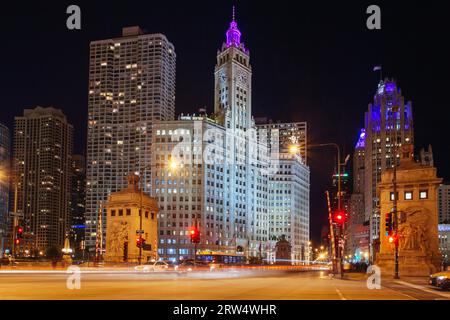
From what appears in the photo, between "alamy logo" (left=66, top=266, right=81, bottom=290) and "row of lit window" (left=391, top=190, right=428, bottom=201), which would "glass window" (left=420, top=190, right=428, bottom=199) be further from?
"alamy logo" (left=66, top=266, right=81, bottom=290)

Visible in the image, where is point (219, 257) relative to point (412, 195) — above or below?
below

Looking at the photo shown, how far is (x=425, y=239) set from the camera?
2298 inches

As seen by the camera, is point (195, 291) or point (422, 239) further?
point (422, 239)

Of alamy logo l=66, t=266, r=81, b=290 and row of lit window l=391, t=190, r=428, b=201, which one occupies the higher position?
row of lit window l=391, t=190, r=428, b=201

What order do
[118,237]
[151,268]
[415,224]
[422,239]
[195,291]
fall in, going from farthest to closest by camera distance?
[118,237] < [151,268] < [415,224] < [422,239] < [195,291]

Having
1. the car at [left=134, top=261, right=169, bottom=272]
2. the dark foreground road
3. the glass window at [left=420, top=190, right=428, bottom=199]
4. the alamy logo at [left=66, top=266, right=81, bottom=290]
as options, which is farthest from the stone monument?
the alamy logo at [left=66, top=266, right=81, bottom=290]

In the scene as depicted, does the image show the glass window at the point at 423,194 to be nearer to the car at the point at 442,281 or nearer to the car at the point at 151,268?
the car at the point at 442,281

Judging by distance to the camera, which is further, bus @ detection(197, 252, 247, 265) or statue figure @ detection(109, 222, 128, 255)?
bus @ detection(197, 252, 247, 265)

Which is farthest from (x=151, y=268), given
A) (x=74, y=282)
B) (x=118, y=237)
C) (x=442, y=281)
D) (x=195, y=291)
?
(x=195, y=291)

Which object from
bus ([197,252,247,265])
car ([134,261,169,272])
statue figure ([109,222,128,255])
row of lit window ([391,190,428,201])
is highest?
row of lit window ([391,190,428,201])

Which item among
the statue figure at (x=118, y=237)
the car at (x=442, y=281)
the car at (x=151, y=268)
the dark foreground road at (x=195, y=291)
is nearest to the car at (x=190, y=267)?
the car at (x=151, y=268)

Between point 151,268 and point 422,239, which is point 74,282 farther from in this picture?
point 422,239

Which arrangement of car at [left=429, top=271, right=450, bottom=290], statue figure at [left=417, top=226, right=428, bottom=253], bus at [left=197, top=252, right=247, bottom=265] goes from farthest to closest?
bus at [left=197, top=252, right=247, bottom=265] → statue figure at [left=417, top=226, right=428, bottom=253] → car at [left=429, top=271, right=450, bottom=290]

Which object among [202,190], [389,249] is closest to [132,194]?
[389,249]
